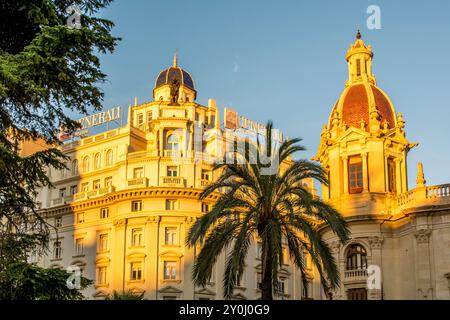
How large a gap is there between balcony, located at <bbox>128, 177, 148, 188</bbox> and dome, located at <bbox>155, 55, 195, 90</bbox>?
1564 cm

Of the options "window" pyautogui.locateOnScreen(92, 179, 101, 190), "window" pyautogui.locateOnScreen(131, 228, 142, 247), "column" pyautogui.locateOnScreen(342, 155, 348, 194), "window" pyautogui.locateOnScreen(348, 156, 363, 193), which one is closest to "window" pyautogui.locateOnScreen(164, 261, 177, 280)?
"window" pyautogui.locateOnScreen(131, 228, 142, 247)

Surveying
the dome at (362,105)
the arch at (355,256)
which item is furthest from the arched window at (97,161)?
the arch at (355,256)

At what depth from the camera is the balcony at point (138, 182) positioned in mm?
71156

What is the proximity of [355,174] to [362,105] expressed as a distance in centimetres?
520

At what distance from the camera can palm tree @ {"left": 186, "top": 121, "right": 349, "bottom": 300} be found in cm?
3069

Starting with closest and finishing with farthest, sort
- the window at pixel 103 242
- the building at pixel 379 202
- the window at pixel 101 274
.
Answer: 1. the building at pixel 379 202
2. the window at pixel 101 274
3. the window at pixel 103 242

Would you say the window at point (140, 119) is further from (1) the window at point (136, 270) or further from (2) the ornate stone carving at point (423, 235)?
(2) the ornate stone carving at point (423, 235)

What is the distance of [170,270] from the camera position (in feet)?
228

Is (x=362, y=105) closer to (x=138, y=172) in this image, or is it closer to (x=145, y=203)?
(x=145, y=203)

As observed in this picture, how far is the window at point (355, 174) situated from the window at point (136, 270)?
26.0 metres

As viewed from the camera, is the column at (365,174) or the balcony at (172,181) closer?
the column at (365,174)

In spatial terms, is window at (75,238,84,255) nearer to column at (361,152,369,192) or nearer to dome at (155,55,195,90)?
dome at (155,55,195,90)
